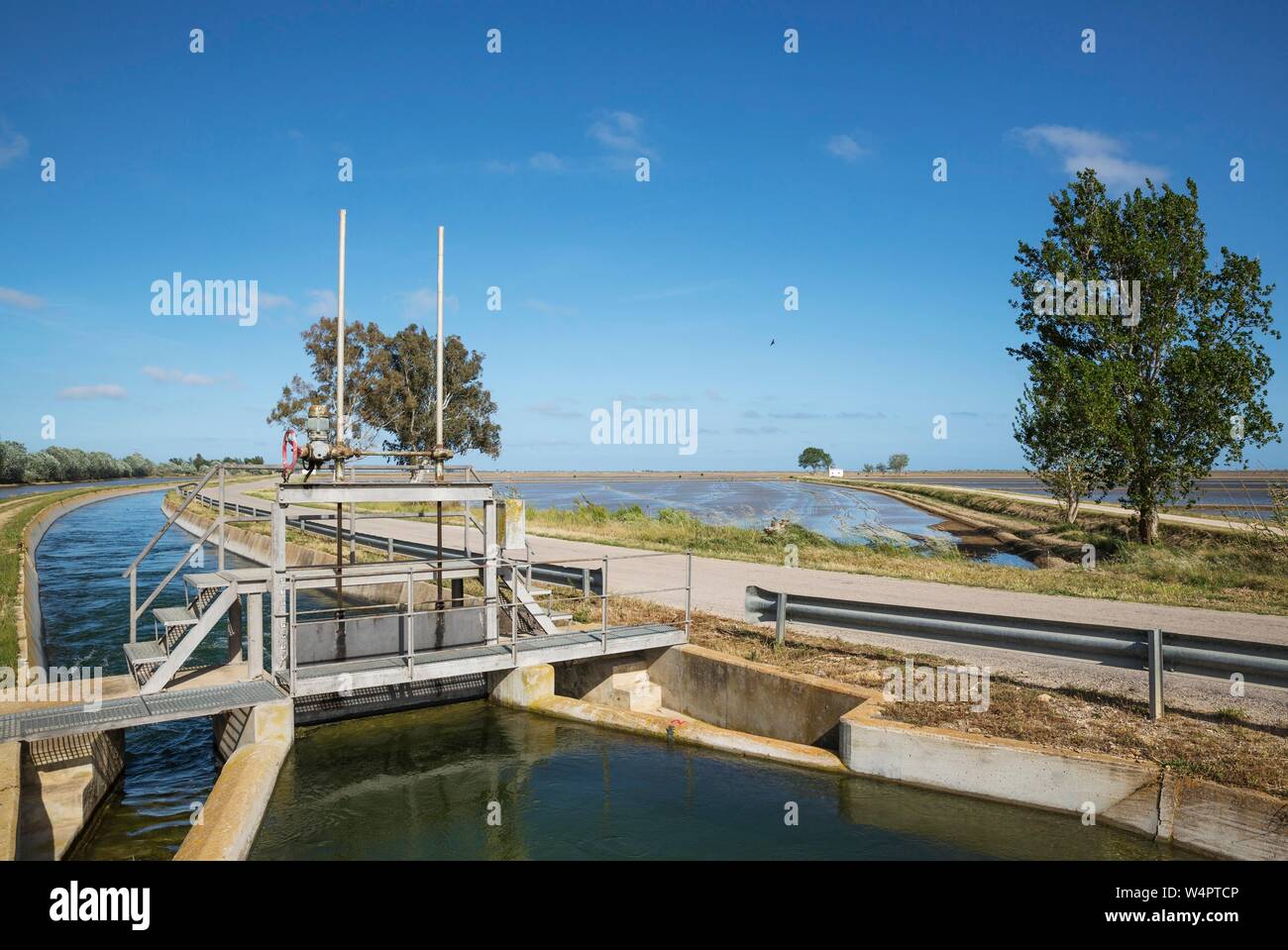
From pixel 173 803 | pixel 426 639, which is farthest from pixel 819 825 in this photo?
pixel 173 803

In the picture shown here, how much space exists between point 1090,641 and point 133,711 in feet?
32.6

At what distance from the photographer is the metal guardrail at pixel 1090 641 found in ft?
25.7

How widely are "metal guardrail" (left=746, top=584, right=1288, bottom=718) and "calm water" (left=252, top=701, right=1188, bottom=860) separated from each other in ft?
6.37

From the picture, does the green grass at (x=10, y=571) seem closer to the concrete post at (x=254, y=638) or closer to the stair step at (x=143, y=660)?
the stair step at (x=143, y=660)

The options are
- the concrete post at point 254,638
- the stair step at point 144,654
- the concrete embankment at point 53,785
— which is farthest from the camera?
the concrete post at point 254,638

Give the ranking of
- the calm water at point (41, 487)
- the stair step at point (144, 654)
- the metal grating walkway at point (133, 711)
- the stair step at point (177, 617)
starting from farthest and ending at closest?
1. the calm water at point (41, 487)
2. the stair step at point (177, 617)
3. the stair step at point (144, 654)
4. the metal grating walkway at point (133, 711)

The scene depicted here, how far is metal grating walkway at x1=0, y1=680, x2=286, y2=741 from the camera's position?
26.2 feet

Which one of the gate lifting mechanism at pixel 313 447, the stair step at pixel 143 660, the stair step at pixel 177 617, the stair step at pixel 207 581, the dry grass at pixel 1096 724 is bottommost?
the dry grass at pixel 1096 724

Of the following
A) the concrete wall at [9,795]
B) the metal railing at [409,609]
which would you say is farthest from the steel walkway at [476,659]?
the concrete wall at [9,795]

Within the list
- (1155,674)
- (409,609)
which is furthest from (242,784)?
(1155,674)

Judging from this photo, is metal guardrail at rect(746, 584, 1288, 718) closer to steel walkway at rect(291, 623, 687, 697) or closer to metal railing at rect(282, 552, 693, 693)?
steel walkway at rect(291, 623, 687, 697)

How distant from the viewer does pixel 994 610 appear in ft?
46.2
